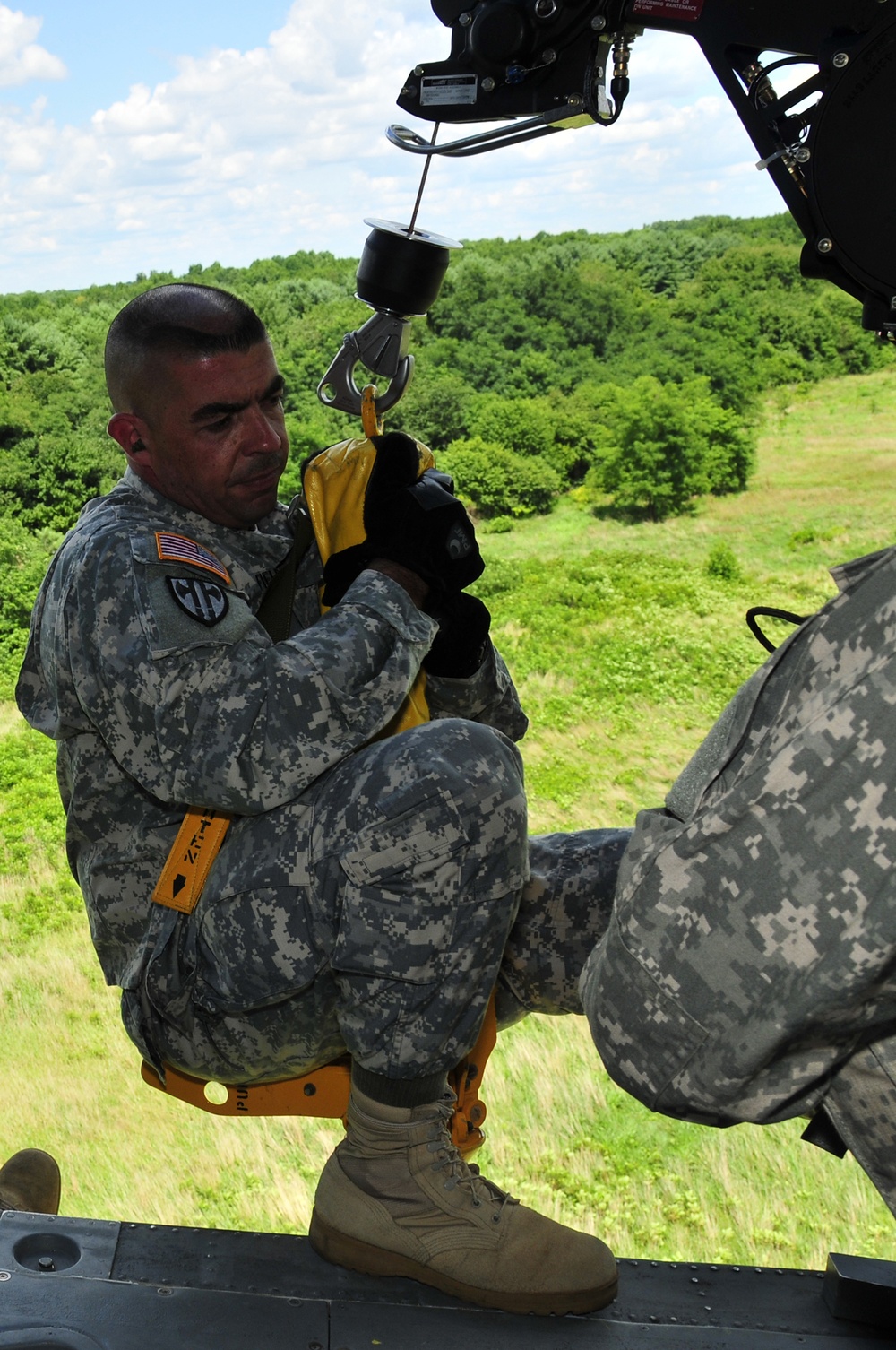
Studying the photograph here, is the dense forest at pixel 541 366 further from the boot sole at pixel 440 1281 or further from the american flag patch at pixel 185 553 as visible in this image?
the boot sole at pixel 440 1281

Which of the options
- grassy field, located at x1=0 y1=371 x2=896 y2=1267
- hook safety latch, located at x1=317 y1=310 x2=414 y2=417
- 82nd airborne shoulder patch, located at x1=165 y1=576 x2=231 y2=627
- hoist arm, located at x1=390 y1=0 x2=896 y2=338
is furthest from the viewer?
grassy field, located at x1=0 y1=371 x2=896 y2=1267

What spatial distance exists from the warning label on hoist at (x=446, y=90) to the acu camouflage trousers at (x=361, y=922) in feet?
2.52

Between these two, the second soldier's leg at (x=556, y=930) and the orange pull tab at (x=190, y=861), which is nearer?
the orange pull tab at (x=190, y=861)

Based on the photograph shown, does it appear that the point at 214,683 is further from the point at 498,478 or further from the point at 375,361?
the point at 498,478

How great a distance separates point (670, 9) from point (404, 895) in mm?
1065

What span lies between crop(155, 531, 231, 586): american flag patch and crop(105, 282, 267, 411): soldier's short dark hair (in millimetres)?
303

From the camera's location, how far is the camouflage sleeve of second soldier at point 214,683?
5.29 feet

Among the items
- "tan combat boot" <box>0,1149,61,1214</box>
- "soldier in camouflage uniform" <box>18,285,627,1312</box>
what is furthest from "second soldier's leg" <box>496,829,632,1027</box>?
"tan combat boot" <box>0,1149,61,1214</box>

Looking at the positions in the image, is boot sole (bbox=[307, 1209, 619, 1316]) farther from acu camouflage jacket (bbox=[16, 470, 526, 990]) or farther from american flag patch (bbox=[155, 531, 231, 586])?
american flag patch (bbox=[155, 531, 231, 586])

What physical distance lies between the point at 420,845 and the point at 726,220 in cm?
679

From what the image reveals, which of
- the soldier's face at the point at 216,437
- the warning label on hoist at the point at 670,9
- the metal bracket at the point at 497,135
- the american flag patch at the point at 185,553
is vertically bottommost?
the american flag patch at the point at 185,553

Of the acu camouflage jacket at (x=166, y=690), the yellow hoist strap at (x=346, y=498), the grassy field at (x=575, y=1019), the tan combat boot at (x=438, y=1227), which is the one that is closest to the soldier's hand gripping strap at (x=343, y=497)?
the yellow hoist strap at (x=346, y=498)

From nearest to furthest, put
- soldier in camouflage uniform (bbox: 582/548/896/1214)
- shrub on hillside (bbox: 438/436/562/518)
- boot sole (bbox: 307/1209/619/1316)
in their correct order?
soldier in camouflage uniform (bbox: 582/548/896/1214), boot sole (bbox: 307/1209/619/1316), shrub on hillside (bbox: 438/436/562/518)

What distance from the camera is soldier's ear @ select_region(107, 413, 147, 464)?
188 cm
